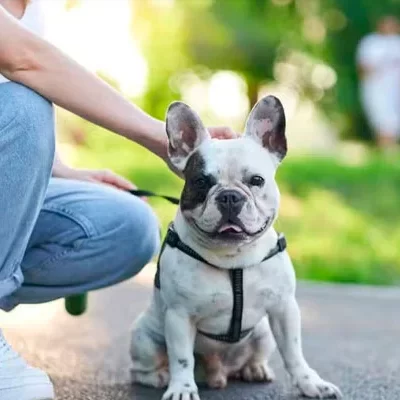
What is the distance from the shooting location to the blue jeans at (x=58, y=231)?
2328mm

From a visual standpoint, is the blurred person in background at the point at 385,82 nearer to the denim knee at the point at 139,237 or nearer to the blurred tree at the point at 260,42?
the blurred tree at the point at 260,42

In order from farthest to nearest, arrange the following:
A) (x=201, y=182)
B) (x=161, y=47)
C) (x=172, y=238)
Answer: (x=161, y=47)
(x=172, y=238)
(x=201, y=182)

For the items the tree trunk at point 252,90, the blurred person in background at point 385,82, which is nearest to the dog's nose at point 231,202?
the blurred person in background at point 385,82

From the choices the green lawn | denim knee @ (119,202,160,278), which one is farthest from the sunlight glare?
denim knee @ (119,202,160,278)

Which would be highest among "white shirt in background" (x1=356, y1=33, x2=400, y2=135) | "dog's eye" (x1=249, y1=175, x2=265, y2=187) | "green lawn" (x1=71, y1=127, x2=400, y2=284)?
"white shirt in background" (x1=356, y1=33, x2=400, y2=135)

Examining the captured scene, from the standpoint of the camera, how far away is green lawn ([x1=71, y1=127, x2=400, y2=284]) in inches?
218

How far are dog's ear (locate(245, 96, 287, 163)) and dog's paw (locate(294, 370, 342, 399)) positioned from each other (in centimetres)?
52

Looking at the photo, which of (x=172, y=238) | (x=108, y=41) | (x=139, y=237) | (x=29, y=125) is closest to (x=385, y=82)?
(x=108, y=41)

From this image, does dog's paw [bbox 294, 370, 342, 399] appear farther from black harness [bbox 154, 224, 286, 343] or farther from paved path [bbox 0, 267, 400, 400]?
black harness [bbox 154, 224, 286, 343]

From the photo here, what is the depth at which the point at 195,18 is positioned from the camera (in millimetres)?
17016

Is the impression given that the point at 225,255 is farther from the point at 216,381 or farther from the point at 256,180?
the point at 216,381

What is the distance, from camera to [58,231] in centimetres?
263

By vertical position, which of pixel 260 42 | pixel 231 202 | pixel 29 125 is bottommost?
pixel 231 202

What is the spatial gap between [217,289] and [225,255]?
8 cm
